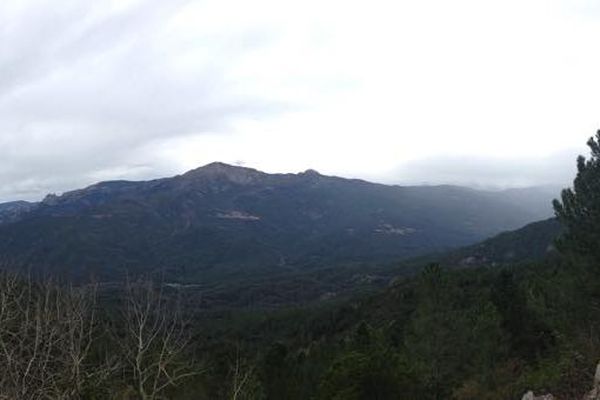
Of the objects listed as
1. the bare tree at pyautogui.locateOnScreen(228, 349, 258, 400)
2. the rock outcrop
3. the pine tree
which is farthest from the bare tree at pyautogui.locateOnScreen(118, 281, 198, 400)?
the pine tree

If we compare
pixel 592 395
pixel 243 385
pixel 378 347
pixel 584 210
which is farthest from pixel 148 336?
pixel 584 210

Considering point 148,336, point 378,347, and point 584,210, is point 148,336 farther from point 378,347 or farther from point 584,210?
point 584,210

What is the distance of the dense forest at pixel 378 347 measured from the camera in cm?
1831

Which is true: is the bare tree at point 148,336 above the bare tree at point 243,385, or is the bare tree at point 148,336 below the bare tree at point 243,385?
above

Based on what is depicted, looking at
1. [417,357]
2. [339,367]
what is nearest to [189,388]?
[417,357]

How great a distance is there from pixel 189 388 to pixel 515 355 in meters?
22.1

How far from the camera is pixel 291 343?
4343 inches

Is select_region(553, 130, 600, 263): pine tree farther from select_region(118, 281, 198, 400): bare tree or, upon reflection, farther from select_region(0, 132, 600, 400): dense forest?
select_region(118, 281, 198, 400): bare tree

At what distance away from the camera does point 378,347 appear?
31703 millimetres

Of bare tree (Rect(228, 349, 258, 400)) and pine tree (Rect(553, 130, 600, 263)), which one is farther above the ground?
pine tree (Rect(553, 130, 600, 263))

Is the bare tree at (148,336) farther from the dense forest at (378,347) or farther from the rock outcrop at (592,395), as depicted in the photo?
the rock outcrop at (592,395)

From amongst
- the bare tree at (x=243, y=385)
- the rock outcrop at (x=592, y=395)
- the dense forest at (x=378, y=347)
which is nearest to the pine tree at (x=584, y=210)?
the dense forest at (x=378, y=347)

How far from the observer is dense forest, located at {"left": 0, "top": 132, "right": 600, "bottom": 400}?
18.3 metres

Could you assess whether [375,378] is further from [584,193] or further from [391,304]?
[391,304]
